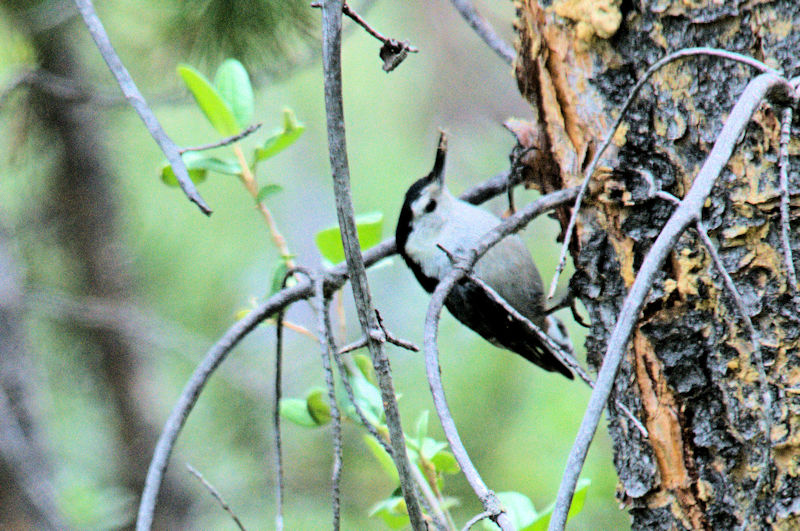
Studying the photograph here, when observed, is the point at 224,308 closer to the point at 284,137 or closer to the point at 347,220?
the point at 284,137

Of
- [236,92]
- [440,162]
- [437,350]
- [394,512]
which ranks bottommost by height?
[394,512]

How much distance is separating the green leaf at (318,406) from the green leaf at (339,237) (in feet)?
0.78

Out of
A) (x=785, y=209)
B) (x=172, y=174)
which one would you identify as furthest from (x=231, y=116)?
(x=785, y=209)

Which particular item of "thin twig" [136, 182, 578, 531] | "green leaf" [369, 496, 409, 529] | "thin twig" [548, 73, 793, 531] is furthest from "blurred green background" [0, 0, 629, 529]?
"thin twig" [548, 73, 793, 531]

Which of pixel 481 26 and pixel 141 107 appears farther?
pixel 481 26

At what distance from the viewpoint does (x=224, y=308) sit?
123 inches

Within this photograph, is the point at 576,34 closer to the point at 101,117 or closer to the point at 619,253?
the point at 619,253

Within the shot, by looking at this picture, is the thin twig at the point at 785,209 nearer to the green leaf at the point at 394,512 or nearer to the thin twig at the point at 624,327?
the thin twig at the point at 624,327

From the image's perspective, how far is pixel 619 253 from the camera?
108 centimetres

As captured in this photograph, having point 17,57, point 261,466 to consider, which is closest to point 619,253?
point 17,57

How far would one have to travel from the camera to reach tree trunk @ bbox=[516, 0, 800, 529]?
941mm

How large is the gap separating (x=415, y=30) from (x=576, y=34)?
9.19 feet

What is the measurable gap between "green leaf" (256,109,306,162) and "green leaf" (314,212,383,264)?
155 millimetres

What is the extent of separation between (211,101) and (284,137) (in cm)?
12
